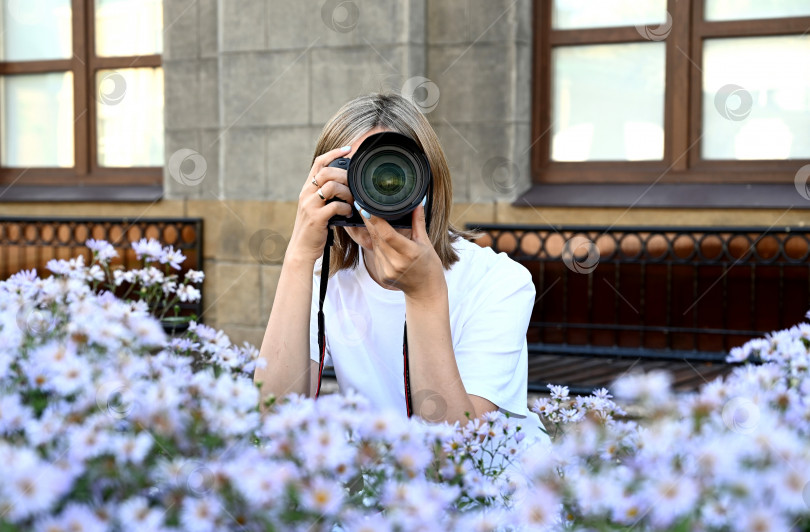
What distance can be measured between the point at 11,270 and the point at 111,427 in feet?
20.3

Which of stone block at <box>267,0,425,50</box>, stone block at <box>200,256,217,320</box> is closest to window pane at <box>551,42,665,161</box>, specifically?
stone block at <box>267,0,425,50</box>

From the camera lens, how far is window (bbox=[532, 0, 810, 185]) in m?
4.94

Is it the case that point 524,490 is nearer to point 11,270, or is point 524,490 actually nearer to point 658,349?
point 658,349

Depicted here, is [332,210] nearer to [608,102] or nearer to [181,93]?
[608,102]

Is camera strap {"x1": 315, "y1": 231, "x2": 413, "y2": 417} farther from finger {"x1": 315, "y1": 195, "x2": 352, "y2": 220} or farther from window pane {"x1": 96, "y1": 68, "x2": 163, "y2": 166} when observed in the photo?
window pane {"x1": 96, "y1": 68, "x2": 163, "y2": 166}

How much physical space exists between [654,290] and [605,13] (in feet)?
5.50

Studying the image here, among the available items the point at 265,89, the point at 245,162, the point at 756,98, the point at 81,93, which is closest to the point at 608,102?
the point at 756,98

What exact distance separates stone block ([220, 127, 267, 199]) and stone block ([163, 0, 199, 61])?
770 mm

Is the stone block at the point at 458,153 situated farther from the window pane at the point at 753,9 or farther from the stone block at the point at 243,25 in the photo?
the window pane at the point at 753,9

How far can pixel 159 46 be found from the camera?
20.6 ft

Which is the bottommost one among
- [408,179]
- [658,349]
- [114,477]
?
[658,349]

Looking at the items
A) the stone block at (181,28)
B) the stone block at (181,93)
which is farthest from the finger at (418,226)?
the stone block at (181,28)

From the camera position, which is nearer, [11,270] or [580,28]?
[580,28]

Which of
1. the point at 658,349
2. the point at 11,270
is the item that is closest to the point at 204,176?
the point at 11,270
